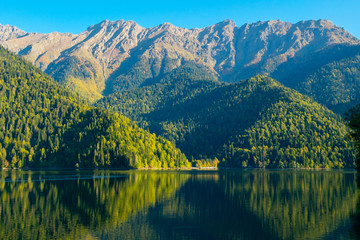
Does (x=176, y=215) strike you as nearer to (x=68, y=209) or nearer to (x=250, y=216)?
(x=250, y=216)

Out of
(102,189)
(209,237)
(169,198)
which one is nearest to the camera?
(209,237)

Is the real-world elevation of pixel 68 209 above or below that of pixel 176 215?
above

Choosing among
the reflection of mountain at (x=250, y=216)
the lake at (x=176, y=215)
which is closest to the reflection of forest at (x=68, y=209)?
the lake at (x=176, y=215)

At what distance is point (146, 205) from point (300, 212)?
114 ft

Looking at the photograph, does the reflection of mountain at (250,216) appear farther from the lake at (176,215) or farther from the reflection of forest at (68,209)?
the reflection of forest at (68,209)

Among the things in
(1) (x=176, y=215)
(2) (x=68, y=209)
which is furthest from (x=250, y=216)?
(2) (x=68, y=209)

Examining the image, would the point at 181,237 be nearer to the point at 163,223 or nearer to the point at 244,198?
the point at 163,223

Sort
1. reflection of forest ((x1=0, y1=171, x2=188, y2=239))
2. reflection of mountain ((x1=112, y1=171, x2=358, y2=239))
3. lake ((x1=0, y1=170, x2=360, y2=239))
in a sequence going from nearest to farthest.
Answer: lake ((x1=0, y1=170, x2=360, y2=239)) < reflection of mountain ((x1=112, y1=171, x2=358, y2=239)) < reflection of forest ((x1=0, y1=171, x2=188, y2=239))

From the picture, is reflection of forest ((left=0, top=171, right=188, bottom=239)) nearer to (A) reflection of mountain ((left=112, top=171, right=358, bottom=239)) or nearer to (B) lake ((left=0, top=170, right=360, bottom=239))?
(B) lake ((left=0, top=170, right=360, bottom=239))

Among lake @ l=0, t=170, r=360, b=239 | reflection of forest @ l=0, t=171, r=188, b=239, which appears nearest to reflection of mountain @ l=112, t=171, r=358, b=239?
lake @ l=0, t=170, r=360, b=239

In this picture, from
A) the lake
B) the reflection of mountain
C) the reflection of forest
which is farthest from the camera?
the reflection of forest

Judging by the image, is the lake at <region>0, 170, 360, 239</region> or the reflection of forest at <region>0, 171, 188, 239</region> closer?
the lake at <region>0, 170, 360, 239</region>

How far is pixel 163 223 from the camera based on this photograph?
72.0 m

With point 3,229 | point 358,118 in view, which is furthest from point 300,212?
point 3,229
